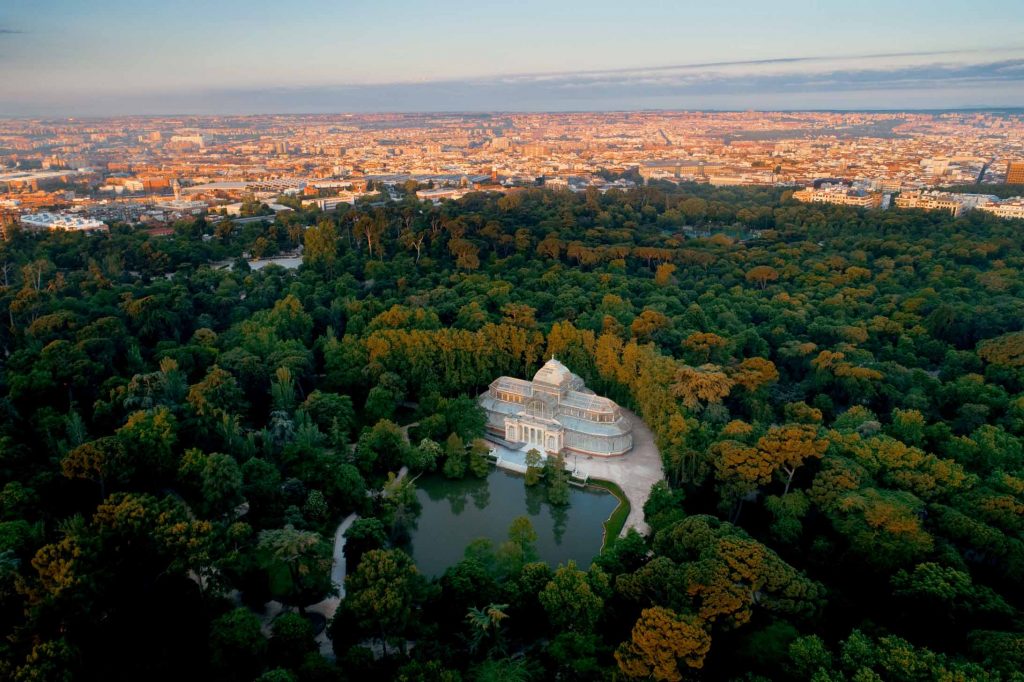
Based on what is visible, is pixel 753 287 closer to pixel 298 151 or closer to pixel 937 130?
pixel 298 151

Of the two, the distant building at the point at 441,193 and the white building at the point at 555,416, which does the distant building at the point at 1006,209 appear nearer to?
the distant building at the point at 441,193

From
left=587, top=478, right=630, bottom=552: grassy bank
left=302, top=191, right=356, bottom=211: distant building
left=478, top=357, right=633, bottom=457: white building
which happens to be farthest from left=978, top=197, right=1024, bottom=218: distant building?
left=302, top=191, right=356, bottom=211: distant building

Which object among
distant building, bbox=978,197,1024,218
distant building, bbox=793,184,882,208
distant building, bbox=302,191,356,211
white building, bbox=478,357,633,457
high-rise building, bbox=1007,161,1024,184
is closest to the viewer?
white building, bbox=478,357,633,457

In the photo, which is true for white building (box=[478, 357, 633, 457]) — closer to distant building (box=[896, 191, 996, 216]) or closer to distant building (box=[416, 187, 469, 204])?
distant building (box=[416, 187, 469, 204])

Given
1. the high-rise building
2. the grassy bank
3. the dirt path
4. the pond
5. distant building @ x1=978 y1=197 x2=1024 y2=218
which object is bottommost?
the pond

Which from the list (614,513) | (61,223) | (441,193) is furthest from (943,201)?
(61,223)

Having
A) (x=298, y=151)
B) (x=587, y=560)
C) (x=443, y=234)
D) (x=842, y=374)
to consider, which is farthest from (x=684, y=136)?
(x=587, y=560)

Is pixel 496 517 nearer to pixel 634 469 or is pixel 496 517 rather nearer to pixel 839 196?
pixel 634 469
